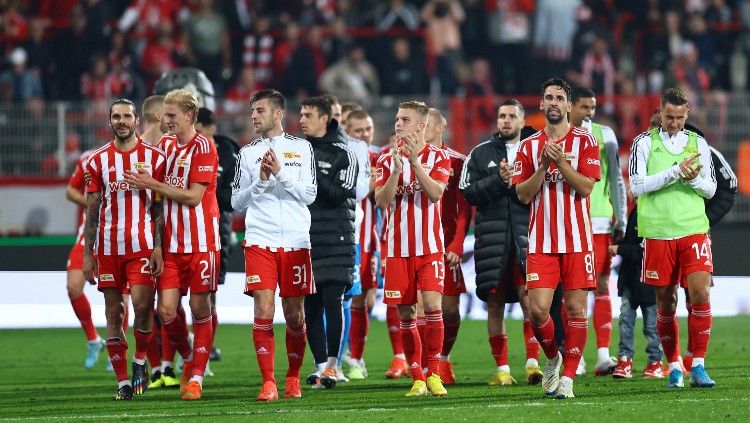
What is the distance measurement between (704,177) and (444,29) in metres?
12.2

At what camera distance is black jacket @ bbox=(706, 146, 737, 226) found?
35.6 feet

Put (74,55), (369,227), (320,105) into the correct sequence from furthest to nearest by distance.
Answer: (74,55) < (369,227) < (320,105)

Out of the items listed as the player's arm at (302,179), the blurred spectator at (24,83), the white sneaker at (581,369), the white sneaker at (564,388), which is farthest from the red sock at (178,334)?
the blurred spectator at (24,83)

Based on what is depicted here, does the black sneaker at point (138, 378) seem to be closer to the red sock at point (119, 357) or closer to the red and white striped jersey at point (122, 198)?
the red sock at point (119, 357)

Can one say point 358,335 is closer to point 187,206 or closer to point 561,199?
point 187,206

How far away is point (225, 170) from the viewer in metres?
12.1

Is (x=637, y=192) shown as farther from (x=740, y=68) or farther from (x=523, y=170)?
(x=740, y=68)

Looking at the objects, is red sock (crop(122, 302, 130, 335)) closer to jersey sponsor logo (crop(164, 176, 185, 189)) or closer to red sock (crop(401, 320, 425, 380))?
jersey sponsor logo (crop(164, 176, 185, 189))

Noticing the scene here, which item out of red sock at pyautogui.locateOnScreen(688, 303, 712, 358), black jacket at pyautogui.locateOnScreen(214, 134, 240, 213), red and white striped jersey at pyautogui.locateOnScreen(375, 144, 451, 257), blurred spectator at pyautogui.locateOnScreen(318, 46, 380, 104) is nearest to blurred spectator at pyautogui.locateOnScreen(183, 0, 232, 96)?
blurred spectator at pyautogui.locateOnScreen(318, 46, 380, 104)

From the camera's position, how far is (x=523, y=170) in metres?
9.86

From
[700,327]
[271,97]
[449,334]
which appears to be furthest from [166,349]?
[700,327]


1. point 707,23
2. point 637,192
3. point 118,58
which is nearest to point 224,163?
point 637,192

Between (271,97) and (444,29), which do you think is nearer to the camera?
(271,97)

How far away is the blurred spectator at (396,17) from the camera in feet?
72.9
